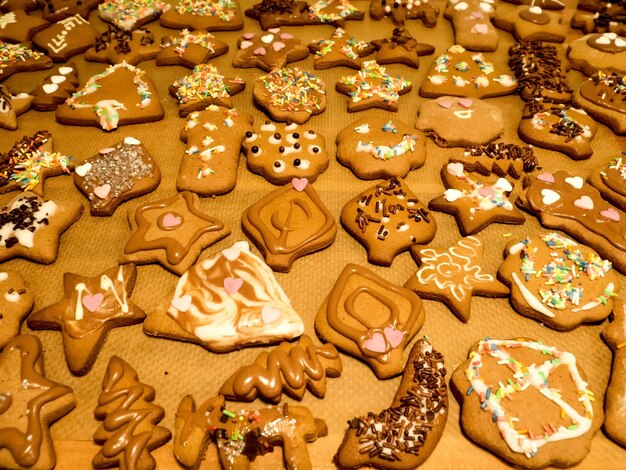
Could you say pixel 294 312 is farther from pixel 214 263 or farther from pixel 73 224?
pixel 73 224

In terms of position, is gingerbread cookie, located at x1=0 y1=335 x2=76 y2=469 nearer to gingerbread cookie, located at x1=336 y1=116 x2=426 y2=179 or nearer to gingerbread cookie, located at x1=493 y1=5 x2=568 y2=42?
gingerbread cookie, located at x1=336 y1=116 x2=426 y2=179

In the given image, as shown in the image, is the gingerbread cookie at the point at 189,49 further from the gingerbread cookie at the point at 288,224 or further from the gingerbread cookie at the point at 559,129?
the gingerbread cookie at the point at 559,129

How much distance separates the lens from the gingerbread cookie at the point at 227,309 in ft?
6.06

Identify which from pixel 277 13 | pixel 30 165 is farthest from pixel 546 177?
pixel 30 165

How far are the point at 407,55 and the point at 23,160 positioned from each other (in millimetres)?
2168

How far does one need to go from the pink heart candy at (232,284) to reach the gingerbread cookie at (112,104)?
3.79 feet

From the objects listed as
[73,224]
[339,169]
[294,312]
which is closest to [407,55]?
[339,169]

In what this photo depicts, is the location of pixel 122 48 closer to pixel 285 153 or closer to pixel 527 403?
pixel 285 153

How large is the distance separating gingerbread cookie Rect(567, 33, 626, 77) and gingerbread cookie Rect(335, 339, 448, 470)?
2257 mm

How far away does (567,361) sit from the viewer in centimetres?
180

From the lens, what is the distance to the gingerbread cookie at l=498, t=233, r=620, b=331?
6.33 feet

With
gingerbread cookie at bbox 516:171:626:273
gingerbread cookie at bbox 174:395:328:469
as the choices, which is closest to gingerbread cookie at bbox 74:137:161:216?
gingerbread cookie at bbox 174:395:328:469

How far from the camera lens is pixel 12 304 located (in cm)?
191

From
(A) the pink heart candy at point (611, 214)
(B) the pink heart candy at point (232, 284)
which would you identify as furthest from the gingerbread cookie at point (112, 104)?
(A) the pink heart candy at point (611, 214)
